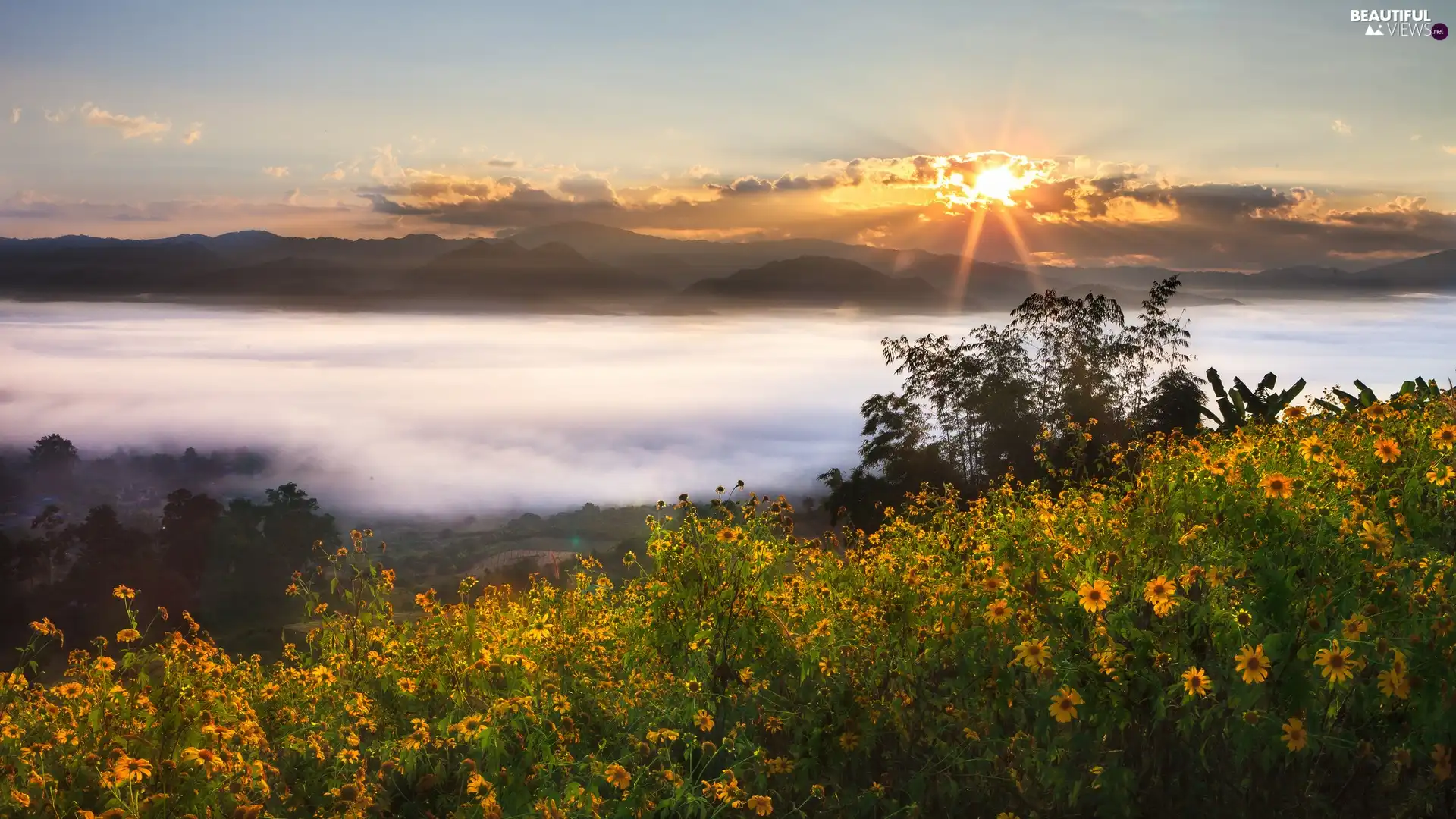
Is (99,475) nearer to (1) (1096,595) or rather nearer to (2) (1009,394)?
(2) (1009,394)

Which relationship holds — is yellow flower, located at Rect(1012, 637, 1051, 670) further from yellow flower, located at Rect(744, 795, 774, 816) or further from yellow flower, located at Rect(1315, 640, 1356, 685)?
yellow flower, located at Rect(744, 795, 774, 816)

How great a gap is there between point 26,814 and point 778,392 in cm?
12674

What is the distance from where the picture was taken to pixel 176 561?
4706 centimetres

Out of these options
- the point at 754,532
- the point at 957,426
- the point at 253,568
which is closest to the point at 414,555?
the point at 253,568

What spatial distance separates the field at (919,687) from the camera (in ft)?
12.5

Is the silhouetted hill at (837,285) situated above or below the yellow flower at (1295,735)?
above

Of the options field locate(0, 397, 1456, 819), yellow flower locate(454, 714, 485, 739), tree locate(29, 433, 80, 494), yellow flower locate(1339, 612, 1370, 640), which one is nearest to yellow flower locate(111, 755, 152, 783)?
field locate(0, 397, 1456, 819)

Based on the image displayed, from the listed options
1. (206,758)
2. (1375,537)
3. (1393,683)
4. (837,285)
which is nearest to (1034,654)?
(1393,683)

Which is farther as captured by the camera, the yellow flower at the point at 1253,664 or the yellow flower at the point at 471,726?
the yellow flower at the point at 471,726

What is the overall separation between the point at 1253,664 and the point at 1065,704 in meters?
0.62

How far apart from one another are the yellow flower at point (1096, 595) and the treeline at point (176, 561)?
32267mm

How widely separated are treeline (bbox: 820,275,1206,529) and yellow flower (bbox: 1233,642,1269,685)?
31.1 m

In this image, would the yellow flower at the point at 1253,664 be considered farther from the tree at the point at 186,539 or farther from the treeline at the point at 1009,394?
the tree at the point at 186,539

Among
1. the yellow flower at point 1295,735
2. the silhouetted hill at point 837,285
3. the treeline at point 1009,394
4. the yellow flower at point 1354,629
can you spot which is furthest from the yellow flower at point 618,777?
the silhouetted hill at point 837,285
